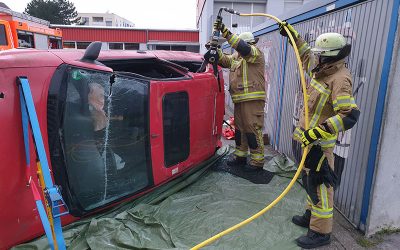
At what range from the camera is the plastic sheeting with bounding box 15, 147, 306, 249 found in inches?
104

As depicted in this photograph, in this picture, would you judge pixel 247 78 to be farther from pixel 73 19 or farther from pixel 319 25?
pixel 73 19

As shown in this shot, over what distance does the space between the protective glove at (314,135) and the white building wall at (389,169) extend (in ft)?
2.00

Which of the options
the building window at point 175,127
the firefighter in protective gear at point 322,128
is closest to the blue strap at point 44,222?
the building window at point 175,127

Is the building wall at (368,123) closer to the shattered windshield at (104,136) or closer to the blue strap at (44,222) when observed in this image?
the shattered windshield at (104,136)

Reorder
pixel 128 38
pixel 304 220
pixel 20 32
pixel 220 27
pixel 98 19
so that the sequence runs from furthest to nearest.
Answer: pixel 98 19 → pixel 128 38 → pixel 20 32 → pixel 220 27 → pixel 304 220

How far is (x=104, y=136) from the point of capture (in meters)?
2.71

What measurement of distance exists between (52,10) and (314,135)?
53.4m

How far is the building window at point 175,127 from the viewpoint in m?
3.26

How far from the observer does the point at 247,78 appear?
4.14m

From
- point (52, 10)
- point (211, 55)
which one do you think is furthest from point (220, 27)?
point (52, 10)

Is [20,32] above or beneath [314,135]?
above

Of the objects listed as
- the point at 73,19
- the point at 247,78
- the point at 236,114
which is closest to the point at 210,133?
the point at 236,114

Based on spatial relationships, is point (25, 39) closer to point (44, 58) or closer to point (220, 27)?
point (220, 27)

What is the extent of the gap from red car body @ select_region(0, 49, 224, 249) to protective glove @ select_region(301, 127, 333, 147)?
4.49ft
